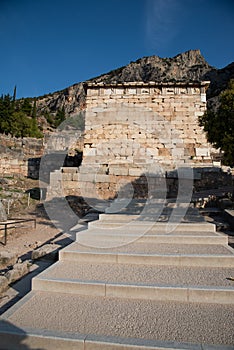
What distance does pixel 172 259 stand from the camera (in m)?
3.74

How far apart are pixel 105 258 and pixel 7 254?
2278mm

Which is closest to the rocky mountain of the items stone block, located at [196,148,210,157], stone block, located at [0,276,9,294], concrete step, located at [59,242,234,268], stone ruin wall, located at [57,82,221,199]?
stone ruin wall, located at [57,82,221,199]

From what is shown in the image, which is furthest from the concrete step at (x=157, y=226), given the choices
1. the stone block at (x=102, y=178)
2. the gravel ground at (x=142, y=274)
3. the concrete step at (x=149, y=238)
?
the stone block at (x=102, y=178)

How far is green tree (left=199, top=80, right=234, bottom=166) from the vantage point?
17.9ft

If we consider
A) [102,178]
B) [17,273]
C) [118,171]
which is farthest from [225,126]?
[17,273]

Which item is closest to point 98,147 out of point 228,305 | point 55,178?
point 55,178

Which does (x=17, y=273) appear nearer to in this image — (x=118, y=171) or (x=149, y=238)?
(x=149, y=238)

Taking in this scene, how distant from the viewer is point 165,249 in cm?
424

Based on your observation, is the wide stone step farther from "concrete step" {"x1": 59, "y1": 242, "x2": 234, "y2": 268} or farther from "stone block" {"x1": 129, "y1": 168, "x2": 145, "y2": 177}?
"stone block" {"x1": 129, "y1": 168, "x2": 145, "y2": 177}

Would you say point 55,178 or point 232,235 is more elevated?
point 55,178

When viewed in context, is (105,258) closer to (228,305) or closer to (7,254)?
(228,305)

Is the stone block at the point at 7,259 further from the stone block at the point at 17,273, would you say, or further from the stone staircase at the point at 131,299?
the stone staircase at the point at 131,299

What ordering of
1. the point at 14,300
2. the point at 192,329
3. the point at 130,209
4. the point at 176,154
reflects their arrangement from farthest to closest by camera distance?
the point at 176,154 → the point at 130,209 → the point at 14,300 → the point at 192,329

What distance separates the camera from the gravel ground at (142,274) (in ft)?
10.1
